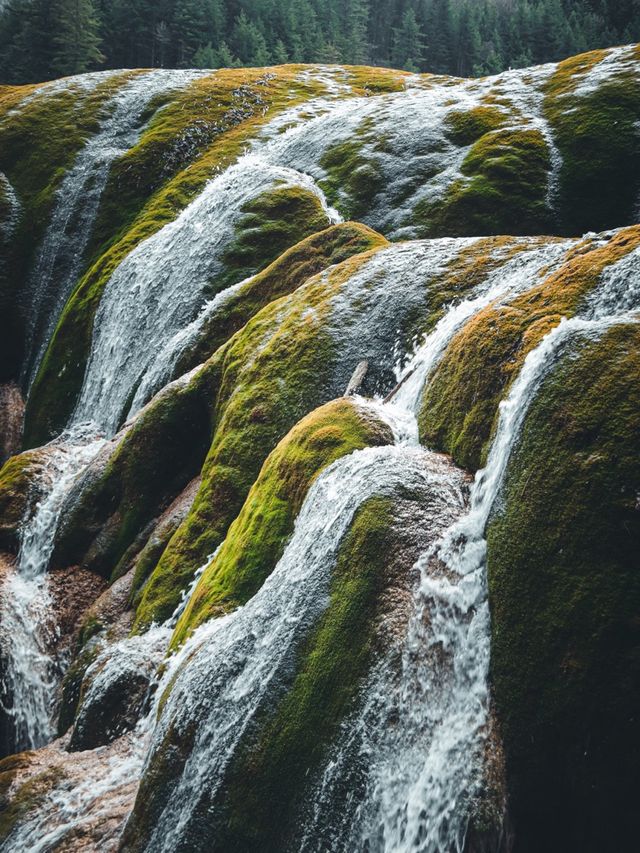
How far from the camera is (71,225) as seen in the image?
95.3 feet

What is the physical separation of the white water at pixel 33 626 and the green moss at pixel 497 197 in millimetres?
12240

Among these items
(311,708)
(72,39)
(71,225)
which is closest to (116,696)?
(311,708)

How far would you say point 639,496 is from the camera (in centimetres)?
516

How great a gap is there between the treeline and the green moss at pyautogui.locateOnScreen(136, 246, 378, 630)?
60.8 metres

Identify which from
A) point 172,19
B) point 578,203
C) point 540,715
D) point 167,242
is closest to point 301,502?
point 540,715

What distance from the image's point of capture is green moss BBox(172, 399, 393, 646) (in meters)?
8.98

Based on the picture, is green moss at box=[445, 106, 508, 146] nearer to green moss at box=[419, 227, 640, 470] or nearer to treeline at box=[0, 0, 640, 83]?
green moss at box=[419, 227, 640, 470]

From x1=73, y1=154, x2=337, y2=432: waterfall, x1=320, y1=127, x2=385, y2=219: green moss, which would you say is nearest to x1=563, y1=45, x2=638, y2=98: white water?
x1=320, y1=127, x2=385, y2=219: green moss

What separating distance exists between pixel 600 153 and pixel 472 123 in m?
5.02

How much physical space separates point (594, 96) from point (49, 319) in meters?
20.9

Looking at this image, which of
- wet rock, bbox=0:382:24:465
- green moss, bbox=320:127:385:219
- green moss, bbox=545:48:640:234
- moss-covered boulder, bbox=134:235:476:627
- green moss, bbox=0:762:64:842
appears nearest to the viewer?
green moss, bbox=0:762:64:842

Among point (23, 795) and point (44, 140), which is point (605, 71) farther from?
point (23, 795)

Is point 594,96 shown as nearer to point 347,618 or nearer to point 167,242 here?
point 167,242

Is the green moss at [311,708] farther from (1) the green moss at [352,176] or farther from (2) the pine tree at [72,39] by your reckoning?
(2) the pine tree at [72,39]
